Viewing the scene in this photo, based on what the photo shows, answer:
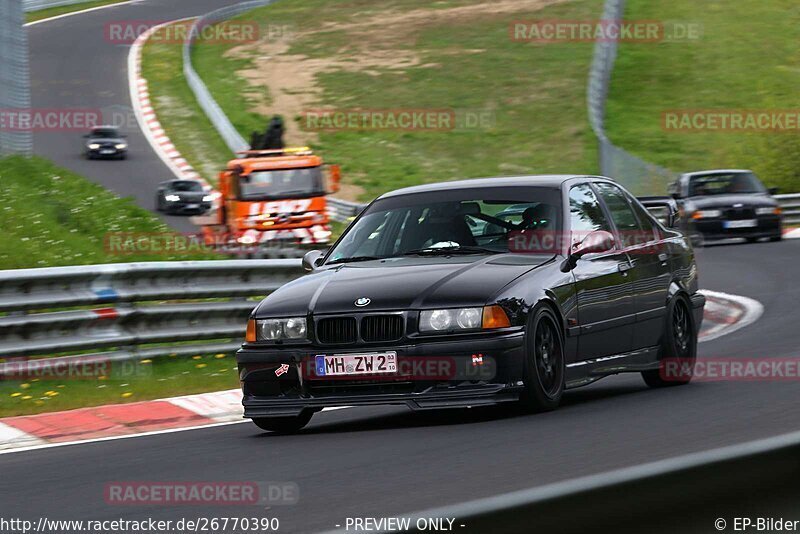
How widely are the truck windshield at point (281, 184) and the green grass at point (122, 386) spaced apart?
612 inches

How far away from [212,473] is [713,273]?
49.7 feet

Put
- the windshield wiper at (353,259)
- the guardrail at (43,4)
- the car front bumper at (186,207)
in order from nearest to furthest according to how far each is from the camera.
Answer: the windshield wiper at (353,259) → the car front bumper at (186,207) → the guardrail at (43,4)

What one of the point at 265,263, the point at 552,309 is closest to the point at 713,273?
the point at 265,263

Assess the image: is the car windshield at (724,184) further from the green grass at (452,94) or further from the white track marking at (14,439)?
the white track marking at (14,439)

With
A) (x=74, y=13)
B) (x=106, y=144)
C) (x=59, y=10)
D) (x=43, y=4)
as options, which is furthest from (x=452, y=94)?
(x=43, y=4)

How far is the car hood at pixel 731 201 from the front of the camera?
25953 mm

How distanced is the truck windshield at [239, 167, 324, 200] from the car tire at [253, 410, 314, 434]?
19.1 m

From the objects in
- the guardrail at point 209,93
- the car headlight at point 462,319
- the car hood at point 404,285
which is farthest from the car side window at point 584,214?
→ the guardrail at point 209,93

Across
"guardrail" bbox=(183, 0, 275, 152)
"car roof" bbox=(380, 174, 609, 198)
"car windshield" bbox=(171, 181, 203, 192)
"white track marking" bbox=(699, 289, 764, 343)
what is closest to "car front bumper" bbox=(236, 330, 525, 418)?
"car roof" bbox=(380, 174, 609, 198)

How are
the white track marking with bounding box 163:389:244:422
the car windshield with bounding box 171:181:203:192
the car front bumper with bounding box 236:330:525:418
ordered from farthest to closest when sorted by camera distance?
the car windshield with bounding box 171:181:203:192, the white track marking with bounding box 163:389:244:422, the car front bumper with bounding box 236:330:525:418

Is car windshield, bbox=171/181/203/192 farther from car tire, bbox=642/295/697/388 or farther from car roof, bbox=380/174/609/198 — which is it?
car roof, bbox=380/174/609/198

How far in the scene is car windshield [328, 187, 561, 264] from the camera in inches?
336

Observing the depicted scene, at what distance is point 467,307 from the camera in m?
7.58

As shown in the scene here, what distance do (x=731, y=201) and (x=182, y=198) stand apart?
563 inches
